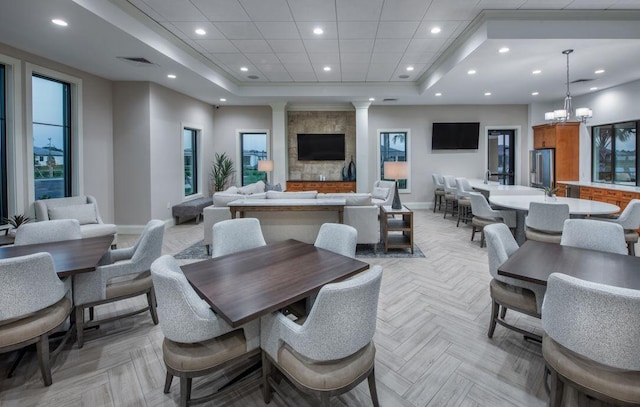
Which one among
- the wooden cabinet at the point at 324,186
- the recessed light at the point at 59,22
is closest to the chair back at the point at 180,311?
the recessed light at the point at 59,22

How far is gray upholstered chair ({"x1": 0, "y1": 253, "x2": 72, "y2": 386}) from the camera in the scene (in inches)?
66.3

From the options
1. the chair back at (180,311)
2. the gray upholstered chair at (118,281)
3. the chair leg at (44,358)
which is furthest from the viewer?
the gray upholstered chair at (118,281)

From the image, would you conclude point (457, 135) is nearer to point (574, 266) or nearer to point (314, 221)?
point (314, 221)

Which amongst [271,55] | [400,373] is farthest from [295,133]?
[400,373]

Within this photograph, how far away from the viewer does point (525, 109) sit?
8.34 meters

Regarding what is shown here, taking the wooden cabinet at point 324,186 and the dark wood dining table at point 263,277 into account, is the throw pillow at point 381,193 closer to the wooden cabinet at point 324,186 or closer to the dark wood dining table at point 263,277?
the wooden cabinet at point 324,186

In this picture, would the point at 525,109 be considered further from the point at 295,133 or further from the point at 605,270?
the point at 605,270

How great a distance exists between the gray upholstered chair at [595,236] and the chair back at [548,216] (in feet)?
3.40

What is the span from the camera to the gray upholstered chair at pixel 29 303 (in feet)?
5.52

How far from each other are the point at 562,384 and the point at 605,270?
31.5 inches

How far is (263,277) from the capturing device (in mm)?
1812

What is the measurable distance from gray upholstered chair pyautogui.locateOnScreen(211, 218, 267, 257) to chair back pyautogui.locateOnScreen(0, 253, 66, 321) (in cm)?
98

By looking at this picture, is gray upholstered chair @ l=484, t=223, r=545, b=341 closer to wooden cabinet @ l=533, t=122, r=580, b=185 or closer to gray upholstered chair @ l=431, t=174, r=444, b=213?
gray upholstered chair @ l=431, t=174, r=444, b=213

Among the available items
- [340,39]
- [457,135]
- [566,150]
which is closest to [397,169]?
[340,39]
